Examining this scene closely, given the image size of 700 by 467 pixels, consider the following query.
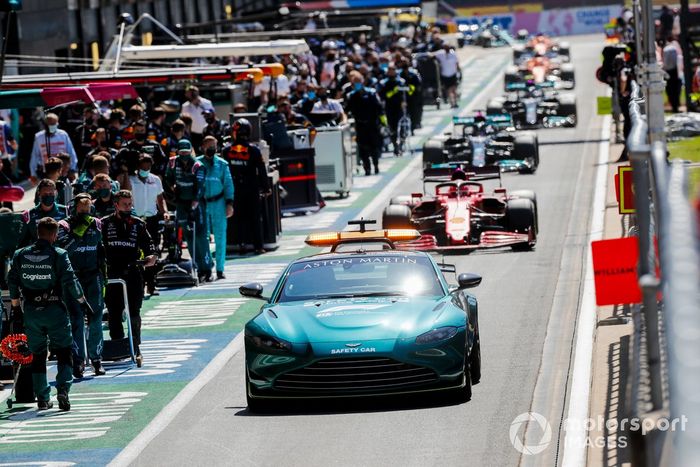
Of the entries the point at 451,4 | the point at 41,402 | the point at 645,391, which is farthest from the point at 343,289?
the point at 451,4

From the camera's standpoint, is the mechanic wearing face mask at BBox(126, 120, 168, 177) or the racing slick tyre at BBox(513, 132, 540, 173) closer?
the mechanic wearing face mask at BBox(126, 120, 168, 177)

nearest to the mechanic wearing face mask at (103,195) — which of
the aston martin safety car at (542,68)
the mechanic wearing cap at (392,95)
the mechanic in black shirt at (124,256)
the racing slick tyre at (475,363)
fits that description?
the mechanic in black shirt at (124,256)

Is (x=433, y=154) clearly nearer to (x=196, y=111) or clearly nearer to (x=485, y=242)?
(x=196, y=111)

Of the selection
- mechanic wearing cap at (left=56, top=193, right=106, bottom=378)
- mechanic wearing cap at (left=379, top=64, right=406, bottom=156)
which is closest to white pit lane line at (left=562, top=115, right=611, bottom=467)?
mechanic wearing cap at (left=56, top=193, right=106, bottom=378)

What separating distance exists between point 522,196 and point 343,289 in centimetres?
898

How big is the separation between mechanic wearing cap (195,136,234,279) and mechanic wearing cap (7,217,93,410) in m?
6.72

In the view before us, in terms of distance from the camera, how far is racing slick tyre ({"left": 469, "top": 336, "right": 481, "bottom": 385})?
12.8m

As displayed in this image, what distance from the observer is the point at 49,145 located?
2366 cm

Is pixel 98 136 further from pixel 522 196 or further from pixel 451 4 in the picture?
pixel 451 4

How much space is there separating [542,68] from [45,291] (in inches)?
1565

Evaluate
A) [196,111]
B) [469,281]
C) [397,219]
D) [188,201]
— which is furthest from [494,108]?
[469,281]

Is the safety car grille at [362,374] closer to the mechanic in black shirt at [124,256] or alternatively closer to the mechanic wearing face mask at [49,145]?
the mechanic in black shirt at [124,256]

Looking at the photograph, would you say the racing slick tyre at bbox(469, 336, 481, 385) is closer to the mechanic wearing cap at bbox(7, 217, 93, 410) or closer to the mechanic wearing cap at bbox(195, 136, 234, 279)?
the mechanic wearing cap at bbox(7, 217, 93, 410)

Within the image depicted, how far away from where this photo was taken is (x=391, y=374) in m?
11.9
